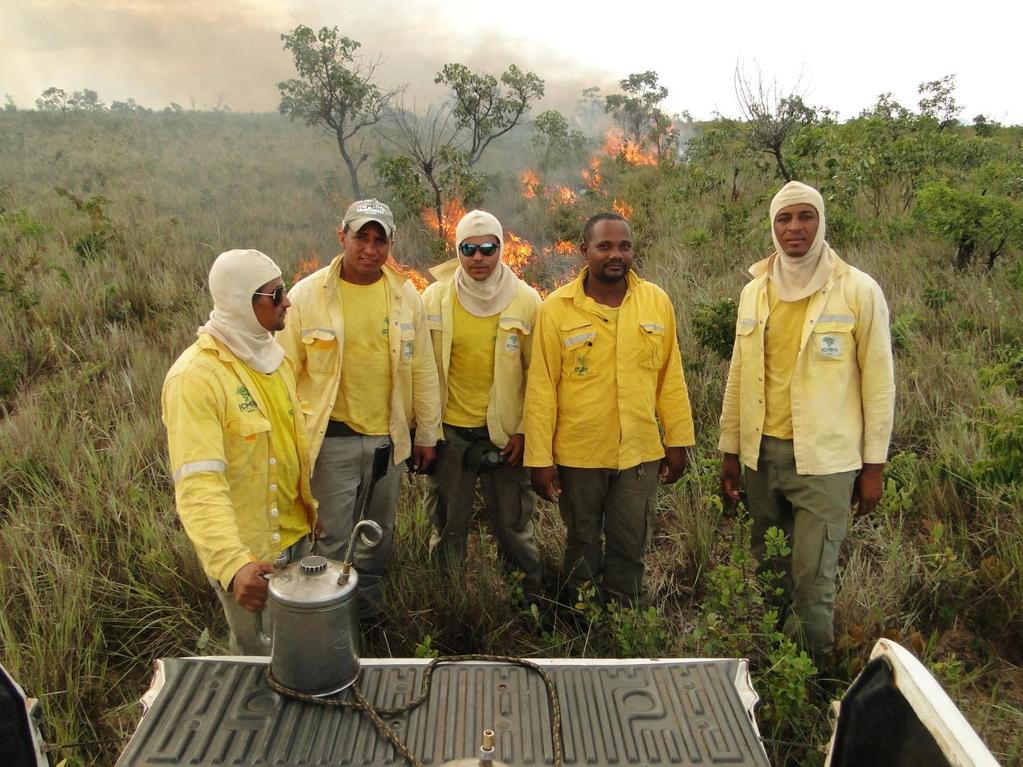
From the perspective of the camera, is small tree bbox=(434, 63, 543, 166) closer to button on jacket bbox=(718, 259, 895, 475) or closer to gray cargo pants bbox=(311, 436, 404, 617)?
gray cargo pants bbox=(311, 436, 404, 617)

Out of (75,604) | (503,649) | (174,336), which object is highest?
(174,336)

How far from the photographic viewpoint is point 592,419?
3.41 metres

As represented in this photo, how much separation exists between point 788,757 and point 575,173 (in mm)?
21859

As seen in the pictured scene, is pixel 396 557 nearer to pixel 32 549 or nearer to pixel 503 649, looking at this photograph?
pixel 503 649

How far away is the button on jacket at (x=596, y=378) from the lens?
3375 mm

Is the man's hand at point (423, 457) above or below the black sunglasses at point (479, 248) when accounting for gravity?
below

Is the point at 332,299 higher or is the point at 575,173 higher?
the point at 575,173

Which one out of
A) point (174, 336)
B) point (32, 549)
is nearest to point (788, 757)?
point (32, 549)

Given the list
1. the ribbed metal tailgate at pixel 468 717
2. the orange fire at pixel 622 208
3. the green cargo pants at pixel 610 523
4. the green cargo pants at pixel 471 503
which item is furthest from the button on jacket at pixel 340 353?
the orange fire at pixel 622 208

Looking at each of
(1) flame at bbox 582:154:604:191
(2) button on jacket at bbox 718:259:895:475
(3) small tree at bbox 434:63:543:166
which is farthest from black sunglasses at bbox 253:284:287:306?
(1) flame at bbox 582:154:604:191

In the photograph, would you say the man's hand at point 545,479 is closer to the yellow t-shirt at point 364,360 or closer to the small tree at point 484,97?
the yellow t-shirt at point 364,360

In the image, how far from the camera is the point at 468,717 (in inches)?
80.7

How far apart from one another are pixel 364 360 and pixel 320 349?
231 millimetres

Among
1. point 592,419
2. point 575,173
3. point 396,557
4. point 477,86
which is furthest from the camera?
point 575,173
